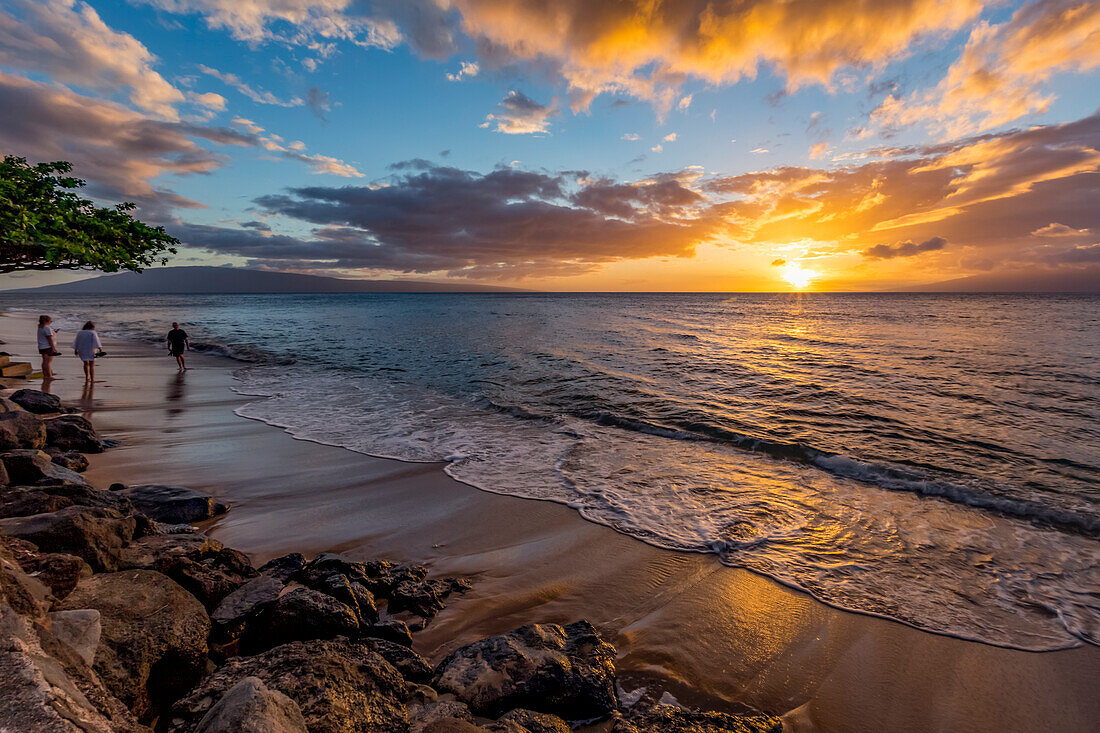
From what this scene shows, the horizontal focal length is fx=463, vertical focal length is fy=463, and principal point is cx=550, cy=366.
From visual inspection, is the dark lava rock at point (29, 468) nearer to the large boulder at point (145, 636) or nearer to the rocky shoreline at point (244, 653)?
the rocky shoreline at point (244, 653)

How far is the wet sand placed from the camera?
11.8ft

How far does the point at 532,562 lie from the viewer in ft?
18.0

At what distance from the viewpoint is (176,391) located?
15.1 meters

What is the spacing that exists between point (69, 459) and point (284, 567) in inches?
233

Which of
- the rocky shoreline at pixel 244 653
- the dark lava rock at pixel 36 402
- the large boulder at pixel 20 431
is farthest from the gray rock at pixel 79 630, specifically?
the dark lava rock at pixel 36 402

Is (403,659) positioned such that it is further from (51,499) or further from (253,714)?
(51,499)

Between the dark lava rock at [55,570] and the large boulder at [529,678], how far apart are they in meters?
2.56

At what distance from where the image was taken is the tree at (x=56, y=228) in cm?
799

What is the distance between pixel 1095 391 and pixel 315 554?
21.9 meters

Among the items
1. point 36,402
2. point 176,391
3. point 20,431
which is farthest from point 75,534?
point 176,391

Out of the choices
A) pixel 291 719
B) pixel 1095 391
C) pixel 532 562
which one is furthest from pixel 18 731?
pixel 1095 391

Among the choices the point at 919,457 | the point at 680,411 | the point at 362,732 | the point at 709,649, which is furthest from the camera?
the point at 680,411

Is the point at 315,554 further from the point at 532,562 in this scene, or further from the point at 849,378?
the point at 849,378

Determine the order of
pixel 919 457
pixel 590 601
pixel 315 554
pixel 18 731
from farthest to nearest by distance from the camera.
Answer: pixel 919 457
pixel 315 554
pixel 590 601
pixel 18 731
